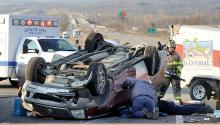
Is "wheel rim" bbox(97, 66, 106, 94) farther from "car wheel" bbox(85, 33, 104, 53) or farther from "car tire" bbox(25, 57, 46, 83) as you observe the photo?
"car wheel" bbox(85, 33, 104, 53)

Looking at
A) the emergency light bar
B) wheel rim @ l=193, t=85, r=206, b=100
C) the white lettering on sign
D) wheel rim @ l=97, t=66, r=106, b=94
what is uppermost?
the emergency light bar

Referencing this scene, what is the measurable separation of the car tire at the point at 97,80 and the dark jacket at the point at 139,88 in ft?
2.31

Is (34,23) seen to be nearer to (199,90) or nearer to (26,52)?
(26,52)

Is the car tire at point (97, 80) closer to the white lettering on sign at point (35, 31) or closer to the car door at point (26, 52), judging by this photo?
the car door at point (26, 52)

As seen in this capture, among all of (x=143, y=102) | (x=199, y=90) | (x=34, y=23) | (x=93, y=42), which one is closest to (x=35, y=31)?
(x=34, y=23)

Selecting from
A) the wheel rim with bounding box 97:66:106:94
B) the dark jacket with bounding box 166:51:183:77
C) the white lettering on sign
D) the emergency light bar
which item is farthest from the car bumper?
the white lettering on sign

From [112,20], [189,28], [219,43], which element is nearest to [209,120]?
[219,43]

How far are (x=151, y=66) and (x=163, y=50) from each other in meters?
1.40

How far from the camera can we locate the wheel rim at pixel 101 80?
11.6 meters

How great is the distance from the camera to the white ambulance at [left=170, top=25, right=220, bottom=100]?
639 inches

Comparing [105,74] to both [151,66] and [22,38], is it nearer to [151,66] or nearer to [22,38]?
[151,66]

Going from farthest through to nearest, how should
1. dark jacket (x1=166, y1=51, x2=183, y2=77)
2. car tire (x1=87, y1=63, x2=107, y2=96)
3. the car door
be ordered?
1. the car door
2. dark jacket (x1=166, y1=51, x2=183, y2=77)
3. car tire (x1=87, y1=63, x2=107, y2=96)

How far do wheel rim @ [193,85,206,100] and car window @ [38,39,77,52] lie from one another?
15.4 ft

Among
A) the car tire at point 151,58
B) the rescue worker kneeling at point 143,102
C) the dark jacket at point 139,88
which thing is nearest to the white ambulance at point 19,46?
the car tire at point 151,58
